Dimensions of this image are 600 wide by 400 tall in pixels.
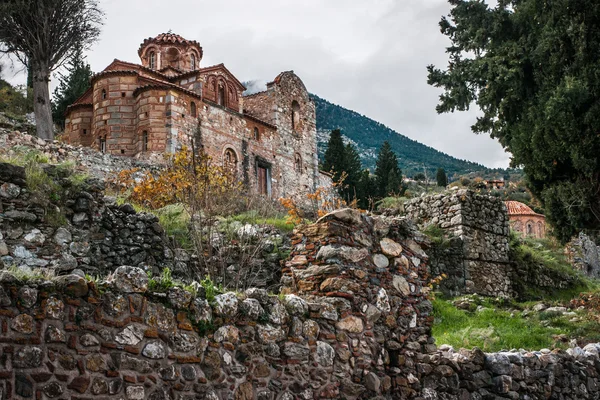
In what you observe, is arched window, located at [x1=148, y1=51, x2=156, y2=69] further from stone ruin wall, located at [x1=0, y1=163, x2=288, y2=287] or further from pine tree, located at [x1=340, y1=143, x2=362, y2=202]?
stone ruin wall, located at [x1=0, y1=163, x2=288, y2=287]

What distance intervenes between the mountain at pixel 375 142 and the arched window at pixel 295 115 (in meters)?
56.7

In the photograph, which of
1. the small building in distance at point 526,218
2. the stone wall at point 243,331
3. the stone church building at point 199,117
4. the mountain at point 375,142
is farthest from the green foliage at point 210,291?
the mountain at point 375,142

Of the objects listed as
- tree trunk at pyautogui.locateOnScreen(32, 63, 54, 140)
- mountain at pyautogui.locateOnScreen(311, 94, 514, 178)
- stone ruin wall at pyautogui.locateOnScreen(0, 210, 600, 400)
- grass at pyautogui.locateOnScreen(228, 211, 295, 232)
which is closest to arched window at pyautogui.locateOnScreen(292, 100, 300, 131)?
tree trunk at pyautogui.locateOnScreen(32, 63, 54, 140)

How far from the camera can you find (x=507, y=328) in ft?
35.9

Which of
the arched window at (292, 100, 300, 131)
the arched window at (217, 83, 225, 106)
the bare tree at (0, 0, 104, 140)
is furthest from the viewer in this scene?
the arched window at (292, 100, 300, 131)

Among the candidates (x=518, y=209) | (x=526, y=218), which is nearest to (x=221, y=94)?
(x=518, y=209)

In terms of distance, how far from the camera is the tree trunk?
71.3 feet

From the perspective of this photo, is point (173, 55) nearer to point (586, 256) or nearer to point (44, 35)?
point (44, 35)

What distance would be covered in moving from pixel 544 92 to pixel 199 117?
53.9ft

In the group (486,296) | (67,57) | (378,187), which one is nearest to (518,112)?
(486,296)

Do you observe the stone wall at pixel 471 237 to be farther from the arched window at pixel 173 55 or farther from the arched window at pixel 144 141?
the arched window at pixel 173 55

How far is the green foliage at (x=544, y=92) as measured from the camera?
12594 mm

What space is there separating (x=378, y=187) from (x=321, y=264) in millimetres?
30555

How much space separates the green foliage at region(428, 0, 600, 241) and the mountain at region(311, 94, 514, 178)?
75.4 metres
